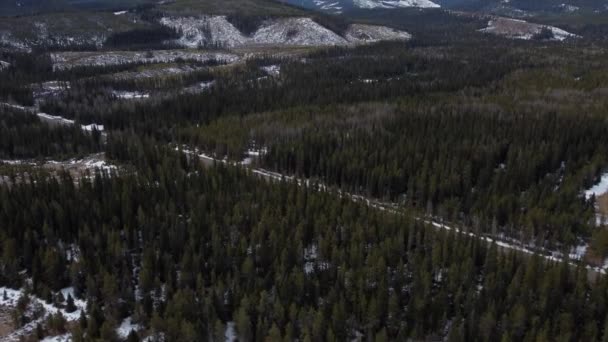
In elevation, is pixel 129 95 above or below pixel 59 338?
above

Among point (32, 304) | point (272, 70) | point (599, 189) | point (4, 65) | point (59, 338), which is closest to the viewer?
point (59, 338)

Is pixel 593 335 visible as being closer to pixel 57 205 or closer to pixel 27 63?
pixel 57 205

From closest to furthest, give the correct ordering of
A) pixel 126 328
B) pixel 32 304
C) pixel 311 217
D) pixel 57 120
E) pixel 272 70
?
pixel 126 328 → pixel 32 304 → pixel 311 217 → pixel 57 120 → pixel 272 70

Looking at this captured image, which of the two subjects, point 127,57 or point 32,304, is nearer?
point 32,304

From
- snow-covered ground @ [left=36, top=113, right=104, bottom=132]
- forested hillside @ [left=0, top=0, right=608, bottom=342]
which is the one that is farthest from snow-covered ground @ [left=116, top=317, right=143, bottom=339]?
snow-covered ground @ [left=36, top=113, right=104, bottom=132]

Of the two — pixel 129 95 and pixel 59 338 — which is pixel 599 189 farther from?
pixel 129 95

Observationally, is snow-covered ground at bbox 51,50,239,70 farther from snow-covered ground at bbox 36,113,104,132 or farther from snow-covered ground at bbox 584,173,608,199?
snow-covered ground at bbox 584,173,608,199

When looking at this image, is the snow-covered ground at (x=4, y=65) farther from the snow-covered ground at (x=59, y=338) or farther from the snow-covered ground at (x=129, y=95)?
the snow-covered ground at (x=59, y=338)

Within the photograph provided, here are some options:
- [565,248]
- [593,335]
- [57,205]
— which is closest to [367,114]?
[565,248]

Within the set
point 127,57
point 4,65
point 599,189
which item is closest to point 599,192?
point 599,189
